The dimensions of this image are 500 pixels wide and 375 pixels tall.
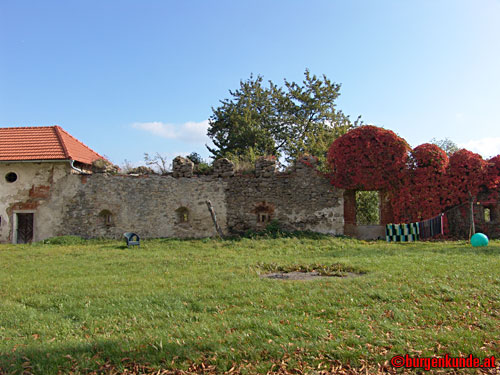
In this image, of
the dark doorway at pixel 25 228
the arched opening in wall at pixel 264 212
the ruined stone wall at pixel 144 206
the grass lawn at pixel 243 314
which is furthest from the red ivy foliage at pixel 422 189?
the dark doorway at pixel 25 228

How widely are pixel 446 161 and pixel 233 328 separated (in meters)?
13.0

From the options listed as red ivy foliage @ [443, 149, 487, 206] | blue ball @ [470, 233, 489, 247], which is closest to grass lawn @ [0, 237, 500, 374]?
blue ball @ [470, 233, 489, 247]

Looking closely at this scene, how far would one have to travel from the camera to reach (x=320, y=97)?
97.5ft

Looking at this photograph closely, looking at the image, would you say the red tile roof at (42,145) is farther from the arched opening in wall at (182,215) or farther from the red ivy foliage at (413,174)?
the red ivy foliage at (413,174)

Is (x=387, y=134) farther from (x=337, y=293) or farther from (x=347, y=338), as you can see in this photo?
(x=347, y=338)

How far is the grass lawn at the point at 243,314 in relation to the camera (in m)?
3.86

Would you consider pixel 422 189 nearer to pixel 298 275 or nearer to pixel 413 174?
pixel 413 174

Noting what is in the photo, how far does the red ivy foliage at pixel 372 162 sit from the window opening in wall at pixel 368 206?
5580mm

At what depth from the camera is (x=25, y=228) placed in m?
16.4

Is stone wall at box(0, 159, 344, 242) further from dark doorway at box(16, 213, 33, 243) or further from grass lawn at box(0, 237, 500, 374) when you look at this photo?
grass lawn at box(0, 237, 500, 374)

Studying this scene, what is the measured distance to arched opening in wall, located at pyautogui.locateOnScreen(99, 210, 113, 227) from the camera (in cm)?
1573

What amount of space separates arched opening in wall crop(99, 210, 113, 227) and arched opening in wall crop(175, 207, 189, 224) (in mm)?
2823

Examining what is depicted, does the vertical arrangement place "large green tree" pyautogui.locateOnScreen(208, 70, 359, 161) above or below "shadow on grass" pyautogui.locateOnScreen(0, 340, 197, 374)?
above

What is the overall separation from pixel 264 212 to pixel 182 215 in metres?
3.50
